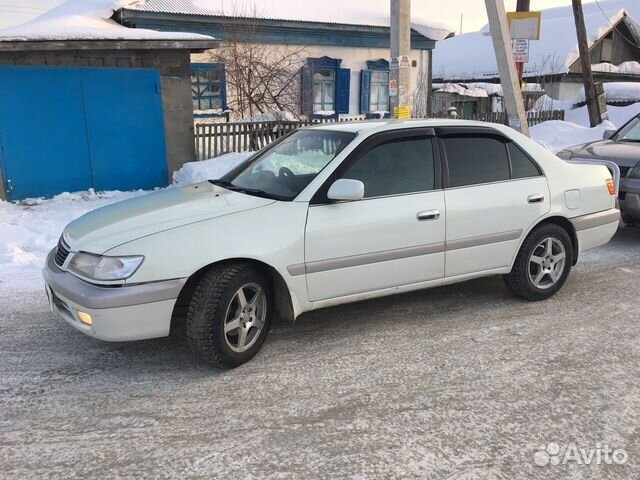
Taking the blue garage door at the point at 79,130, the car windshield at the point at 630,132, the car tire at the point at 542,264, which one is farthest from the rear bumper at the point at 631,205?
the blue garage door at the point at 79,130

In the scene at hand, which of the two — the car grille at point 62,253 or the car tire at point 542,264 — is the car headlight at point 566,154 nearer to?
the car tire at point 542,264

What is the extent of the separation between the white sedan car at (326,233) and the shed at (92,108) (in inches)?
219

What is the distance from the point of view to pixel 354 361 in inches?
153

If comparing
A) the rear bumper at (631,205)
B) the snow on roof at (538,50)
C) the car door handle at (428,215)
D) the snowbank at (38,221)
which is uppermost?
the snow on roof at (538,50)

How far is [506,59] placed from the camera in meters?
9.75

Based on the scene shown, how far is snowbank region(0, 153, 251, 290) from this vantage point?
5.87 meters

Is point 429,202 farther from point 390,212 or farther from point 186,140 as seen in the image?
point 186,140

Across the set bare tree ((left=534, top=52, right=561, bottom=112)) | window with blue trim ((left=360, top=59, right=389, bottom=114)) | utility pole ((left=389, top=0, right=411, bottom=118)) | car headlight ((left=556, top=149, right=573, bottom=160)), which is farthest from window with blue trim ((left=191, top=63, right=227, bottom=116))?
bare tree ((left=534, top=52, right=561, bottom=112))

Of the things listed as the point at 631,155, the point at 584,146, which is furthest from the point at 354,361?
the point at 584,146

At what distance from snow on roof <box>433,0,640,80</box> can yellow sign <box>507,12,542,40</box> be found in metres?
19.7

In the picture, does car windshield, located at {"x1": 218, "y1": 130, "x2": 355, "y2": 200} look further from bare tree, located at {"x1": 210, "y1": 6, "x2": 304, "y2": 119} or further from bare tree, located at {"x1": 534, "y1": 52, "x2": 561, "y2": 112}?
bare tree, located at {"x1": 534, "y1": 52, "x2": 561, "y2": 112}

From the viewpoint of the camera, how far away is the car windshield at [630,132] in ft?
26.2

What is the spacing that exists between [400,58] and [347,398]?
6.62m

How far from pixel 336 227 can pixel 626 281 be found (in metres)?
3.34
